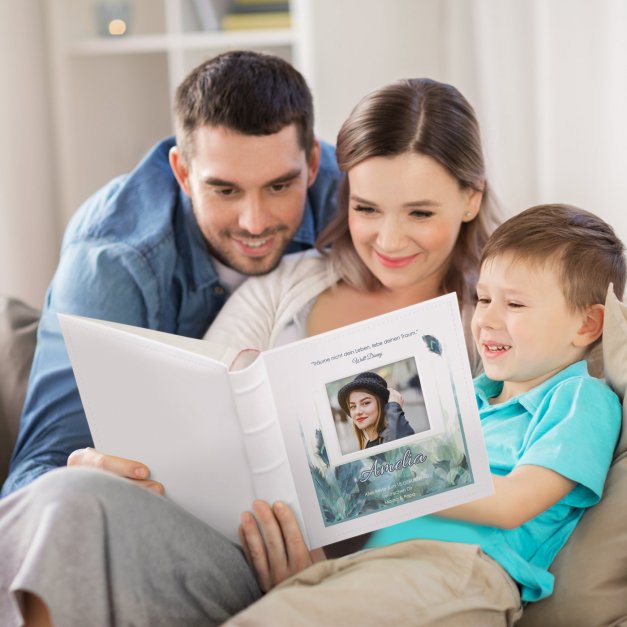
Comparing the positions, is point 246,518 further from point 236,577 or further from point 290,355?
point 290,355

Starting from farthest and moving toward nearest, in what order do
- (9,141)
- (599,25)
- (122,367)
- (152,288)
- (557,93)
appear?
(9,141) < (557,93) < (599,25) < (152,288) < (122,367)

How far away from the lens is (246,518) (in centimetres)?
122

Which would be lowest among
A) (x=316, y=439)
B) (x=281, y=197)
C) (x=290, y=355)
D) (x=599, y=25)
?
(x=316, y=439)

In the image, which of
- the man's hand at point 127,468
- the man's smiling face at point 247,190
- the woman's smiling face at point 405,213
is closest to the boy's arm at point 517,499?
the man's hand at point 127,468

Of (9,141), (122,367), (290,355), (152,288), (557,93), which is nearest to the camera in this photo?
(290,355)

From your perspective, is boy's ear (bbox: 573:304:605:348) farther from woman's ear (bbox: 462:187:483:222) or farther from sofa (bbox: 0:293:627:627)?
woman's ear (bbox: 462:187:483:222)

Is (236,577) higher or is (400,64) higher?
(400,64)

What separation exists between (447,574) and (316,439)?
233 mm

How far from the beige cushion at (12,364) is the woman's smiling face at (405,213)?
72 centimetres

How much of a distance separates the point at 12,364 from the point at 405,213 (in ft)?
2.79

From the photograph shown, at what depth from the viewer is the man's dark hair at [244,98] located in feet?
5.74

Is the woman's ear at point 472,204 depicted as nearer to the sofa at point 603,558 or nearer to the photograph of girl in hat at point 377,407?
the sofa at point 603,558

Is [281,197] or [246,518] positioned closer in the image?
[246,518]

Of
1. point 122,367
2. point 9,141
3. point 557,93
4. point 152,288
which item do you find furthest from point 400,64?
point 122,367
